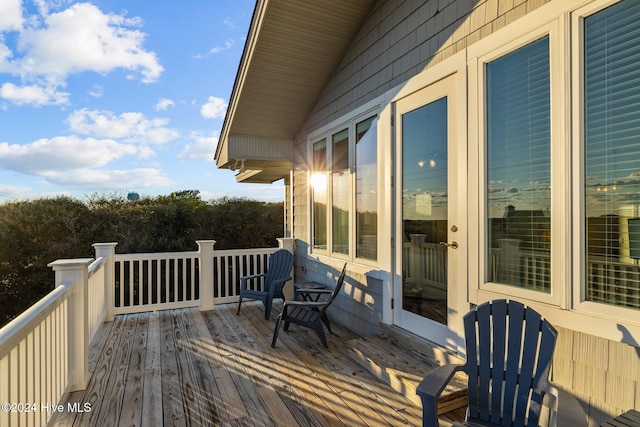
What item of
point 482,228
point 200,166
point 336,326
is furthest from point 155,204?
point 482,228

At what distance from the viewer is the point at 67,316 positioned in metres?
2.69

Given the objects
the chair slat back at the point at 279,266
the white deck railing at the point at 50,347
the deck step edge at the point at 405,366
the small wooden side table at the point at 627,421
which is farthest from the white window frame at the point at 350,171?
the white deck railing at the point at 50,347

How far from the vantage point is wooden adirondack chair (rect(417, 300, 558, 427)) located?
168 cm

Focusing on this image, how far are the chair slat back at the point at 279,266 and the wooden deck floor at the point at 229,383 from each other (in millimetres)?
984

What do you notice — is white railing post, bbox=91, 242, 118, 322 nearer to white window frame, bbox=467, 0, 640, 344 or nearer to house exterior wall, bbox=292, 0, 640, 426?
house exterior wall, bbox=292, 0, 640, 426

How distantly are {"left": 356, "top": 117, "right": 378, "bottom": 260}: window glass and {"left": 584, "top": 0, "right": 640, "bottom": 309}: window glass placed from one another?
2.12 metres

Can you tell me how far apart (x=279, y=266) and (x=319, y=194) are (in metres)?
1.31

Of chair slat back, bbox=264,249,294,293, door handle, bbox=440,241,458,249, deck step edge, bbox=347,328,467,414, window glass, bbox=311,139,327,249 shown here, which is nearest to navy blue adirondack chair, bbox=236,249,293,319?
chair slat back, bbox=264,249,294,293

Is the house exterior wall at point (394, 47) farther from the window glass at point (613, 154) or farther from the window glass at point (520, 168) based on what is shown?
the window glass at point (613, 154)

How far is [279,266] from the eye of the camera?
17.4 feet

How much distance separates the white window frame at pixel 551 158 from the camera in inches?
76.4

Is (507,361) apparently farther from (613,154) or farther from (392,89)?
(392,89)

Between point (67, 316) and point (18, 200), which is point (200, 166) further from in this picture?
point (67, 316)

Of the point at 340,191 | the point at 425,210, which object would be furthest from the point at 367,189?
the point at 425,210
